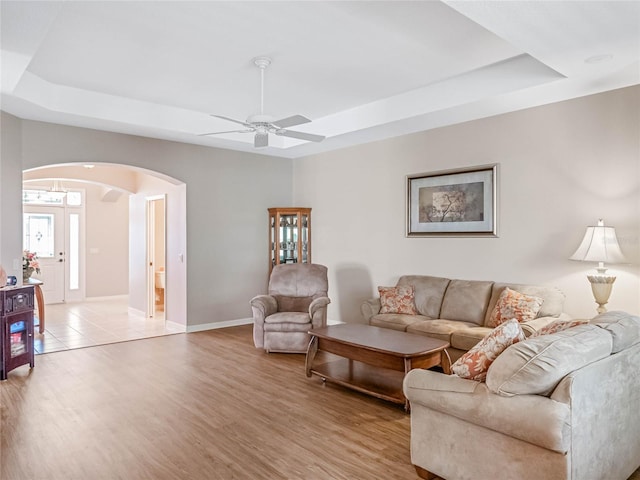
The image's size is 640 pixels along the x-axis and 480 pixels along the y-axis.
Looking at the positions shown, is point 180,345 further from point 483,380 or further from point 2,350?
point 483,380

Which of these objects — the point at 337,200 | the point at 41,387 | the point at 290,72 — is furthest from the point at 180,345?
the point at 290,72

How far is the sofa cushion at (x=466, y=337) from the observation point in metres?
4.20

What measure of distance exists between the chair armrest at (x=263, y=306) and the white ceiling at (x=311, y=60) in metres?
2.42

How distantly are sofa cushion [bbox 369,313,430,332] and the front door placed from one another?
24.7 feet

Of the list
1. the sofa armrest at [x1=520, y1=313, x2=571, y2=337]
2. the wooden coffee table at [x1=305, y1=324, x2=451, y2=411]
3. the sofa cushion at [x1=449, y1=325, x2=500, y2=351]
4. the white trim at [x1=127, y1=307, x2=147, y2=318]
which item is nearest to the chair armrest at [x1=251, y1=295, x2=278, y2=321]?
the wooden coffee table at [x1=305, y1=324, x2=451, y2=411]

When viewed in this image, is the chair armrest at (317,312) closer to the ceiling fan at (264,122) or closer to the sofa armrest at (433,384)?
the ceiling fan at (264,122)

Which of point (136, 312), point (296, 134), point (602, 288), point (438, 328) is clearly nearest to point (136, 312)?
point (136, 312)

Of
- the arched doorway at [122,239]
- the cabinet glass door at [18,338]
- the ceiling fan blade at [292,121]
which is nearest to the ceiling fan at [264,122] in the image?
the ceiling fan blade at [292,121]

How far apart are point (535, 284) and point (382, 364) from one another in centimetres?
214

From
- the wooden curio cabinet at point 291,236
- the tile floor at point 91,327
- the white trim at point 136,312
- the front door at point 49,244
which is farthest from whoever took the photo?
the front door at point 49,244

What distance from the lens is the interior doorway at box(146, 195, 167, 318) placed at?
24.9ft

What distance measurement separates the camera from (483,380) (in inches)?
95.8

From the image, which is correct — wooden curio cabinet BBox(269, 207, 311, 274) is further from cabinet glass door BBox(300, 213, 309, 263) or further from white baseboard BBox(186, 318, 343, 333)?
white baseboard BBox(186, 318, 343, 333)

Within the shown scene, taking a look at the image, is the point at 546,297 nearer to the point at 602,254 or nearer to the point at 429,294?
the point at 602,254
